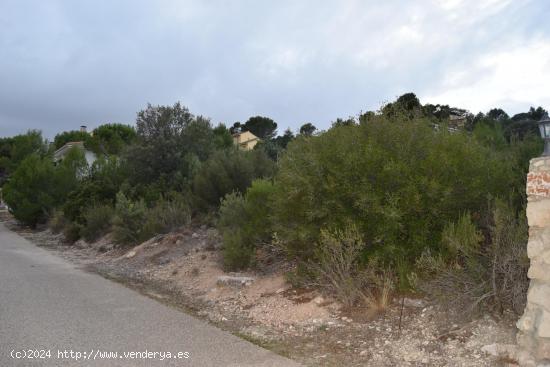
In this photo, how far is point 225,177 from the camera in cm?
1642

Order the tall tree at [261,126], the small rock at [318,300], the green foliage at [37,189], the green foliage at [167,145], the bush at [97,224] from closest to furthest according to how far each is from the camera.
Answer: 1. the small rock at [318,300]
2. the bush at [97,224]
3. the green foliage at [167,145]
4. the green foliage at [37,189]
5. the tall tree at [261,126]

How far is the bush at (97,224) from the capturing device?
20484 mm

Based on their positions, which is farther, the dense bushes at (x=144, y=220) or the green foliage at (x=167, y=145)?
the green foliage at (x=167, y=145)

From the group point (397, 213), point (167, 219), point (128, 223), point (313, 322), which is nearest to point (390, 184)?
point (397, 213)

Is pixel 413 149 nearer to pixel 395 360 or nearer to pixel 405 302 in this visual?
pixel 405 302

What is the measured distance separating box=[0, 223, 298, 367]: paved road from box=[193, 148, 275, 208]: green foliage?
619 cm

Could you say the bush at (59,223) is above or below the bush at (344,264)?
below

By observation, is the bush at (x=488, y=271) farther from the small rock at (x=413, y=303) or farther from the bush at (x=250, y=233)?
the bush at (x=250, y=233)

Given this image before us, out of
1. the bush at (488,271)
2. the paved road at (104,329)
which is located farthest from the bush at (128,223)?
the bush at (488,271)

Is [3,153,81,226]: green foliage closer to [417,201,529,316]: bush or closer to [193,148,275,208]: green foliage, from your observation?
[193,148,275,208]: green foliage

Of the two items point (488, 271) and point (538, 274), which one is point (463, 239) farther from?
point (538, 274)

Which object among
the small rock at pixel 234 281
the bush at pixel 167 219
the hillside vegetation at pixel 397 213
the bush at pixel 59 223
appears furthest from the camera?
the bush at pixel 59 223

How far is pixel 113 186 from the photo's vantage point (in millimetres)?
23469

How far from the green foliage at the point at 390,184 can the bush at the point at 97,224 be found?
14.0 m
